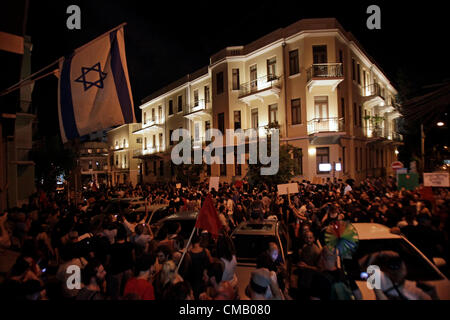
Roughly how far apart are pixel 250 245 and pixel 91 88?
493cm

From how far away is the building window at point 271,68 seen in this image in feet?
71.5

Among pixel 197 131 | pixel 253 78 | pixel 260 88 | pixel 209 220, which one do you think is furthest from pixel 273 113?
pixel 209 220

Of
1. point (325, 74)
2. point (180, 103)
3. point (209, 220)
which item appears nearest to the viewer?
point (209, 220)

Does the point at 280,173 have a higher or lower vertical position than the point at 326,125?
lower

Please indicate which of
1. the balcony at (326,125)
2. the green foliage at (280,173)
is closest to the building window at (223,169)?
the green foliage at (280,173)

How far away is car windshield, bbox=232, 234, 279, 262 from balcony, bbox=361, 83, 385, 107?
22.0 m

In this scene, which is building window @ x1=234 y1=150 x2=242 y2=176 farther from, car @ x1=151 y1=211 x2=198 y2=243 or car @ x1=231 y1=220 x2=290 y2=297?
car @ x1=231 y1=220 x2=290 y2=297

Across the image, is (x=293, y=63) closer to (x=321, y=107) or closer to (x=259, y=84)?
(x=259, y=84)

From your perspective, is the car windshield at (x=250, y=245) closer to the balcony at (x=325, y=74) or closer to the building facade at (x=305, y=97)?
the building facade at (x=305, y=97)

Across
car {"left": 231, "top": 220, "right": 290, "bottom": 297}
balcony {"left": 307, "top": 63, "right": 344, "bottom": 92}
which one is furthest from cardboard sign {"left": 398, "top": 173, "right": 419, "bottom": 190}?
balcony {"left": 307, "top": 63, "right": 344, "bottom": 92}

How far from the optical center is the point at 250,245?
5449 millimetres

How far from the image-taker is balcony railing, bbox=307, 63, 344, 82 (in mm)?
19172

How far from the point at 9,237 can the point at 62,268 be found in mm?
5919
